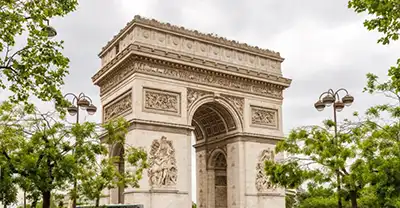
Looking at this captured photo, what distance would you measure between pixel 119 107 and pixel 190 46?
5.21m

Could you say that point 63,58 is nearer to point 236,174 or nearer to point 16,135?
point 16,135

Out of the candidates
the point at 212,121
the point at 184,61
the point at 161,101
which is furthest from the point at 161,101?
the point at 212,121

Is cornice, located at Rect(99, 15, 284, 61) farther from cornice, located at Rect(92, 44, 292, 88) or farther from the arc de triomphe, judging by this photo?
cornice, located at Rect(92, 44, 292, 88)

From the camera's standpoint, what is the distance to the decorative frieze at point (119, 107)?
2512 cm

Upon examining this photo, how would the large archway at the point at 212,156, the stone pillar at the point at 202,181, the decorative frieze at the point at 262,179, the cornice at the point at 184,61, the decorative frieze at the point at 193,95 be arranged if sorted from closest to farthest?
the cornice at the point at 184,61, the decorative frieze at the point at 193,95, the decorative frieze at the point at 262,179, the large archway at the point at 212,156, the stone pillar at the point at 202,181

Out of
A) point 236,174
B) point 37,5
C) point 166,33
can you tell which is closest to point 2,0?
point 37,5

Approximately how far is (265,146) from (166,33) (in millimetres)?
8869

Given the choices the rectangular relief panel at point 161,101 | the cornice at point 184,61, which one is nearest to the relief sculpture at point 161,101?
the rectangular relief panel at point 161,101

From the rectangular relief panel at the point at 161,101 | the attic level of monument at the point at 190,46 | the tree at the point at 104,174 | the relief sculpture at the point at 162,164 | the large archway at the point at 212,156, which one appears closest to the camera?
the tree at the point at 104,174

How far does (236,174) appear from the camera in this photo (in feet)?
89.8

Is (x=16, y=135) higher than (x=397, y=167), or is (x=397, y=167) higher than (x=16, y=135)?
(x=16, y=135)

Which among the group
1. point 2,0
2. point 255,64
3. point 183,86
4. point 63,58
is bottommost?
point 63,58

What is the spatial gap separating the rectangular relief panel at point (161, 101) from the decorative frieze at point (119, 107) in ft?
3.20

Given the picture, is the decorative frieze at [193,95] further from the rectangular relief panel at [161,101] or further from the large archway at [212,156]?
the large archway at [212,156]
